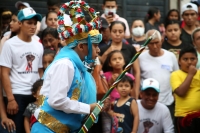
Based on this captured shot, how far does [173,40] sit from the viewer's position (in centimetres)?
983

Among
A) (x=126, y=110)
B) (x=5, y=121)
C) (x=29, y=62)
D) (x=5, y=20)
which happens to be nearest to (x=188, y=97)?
(x=126, y=110)

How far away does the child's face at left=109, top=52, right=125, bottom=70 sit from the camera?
27.6 feet

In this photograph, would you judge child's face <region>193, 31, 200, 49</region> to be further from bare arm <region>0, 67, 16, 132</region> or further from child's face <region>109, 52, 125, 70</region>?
bare arm <region>0, 67, 16, 132</region>

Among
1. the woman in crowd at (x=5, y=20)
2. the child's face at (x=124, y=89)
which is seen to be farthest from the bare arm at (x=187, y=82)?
the woman in crowd at (x=5, y=20)

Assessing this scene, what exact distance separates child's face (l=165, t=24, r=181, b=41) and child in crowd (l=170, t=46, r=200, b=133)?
1533mm

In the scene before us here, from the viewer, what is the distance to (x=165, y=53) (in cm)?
916

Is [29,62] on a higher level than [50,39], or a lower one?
lower

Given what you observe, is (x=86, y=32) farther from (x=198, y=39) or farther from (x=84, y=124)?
(x=198, y=39)

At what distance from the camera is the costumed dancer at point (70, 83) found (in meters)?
5.41

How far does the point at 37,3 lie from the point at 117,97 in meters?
4.50

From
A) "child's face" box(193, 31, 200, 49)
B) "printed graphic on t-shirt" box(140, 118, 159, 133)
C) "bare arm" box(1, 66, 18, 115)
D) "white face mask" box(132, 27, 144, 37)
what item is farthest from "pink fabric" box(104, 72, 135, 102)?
"white face mask" box(132, 27, 144, 37)

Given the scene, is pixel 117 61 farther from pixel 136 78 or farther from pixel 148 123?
pixel 148 123

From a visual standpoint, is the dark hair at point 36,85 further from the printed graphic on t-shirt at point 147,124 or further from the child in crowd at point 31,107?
the printed graphic on t-shirt at point 147,124

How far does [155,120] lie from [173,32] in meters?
2.11
